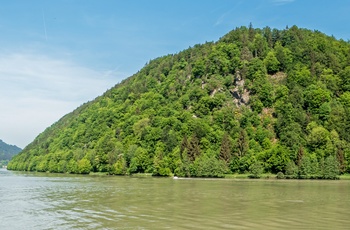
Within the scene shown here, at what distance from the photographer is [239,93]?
187125 mm

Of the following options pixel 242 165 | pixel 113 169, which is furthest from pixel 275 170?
pixel 113 169

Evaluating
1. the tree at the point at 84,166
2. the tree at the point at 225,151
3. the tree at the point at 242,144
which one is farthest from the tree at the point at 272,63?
the tree at the point at 84,166

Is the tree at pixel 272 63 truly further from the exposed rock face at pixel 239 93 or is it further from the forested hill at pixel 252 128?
the exposed rock face at pixel 239 93

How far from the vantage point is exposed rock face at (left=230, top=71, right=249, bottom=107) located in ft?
604

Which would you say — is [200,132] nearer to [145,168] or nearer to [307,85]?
[145,168]

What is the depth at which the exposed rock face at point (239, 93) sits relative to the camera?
184m

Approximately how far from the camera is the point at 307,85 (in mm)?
180500

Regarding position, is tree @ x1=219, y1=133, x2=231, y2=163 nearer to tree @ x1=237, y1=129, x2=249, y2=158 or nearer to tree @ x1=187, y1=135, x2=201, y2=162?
tree @ x1=237, y1=129, x2=249, y2=158

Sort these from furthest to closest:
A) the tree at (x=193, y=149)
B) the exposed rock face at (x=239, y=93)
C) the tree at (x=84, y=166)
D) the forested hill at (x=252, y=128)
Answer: the exposed rock face at (x=239, y=93)
the tree at (x=84, y=166)
the tree at (x=193, y=149)
the forested hill at (x=252, y=128)

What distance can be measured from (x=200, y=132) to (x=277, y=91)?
4320 centimetres

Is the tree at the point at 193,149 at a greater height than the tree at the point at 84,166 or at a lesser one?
greater

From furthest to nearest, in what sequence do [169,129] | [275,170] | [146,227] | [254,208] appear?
[169,129] < [275,170] < [254,208] < [146,227]

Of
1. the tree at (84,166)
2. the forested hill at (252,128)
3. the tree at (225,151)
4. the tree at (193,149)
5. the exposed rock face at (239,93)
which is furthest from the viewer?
the exposed rock face at (239,93)

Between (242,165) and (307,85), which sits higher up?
(307,85)
